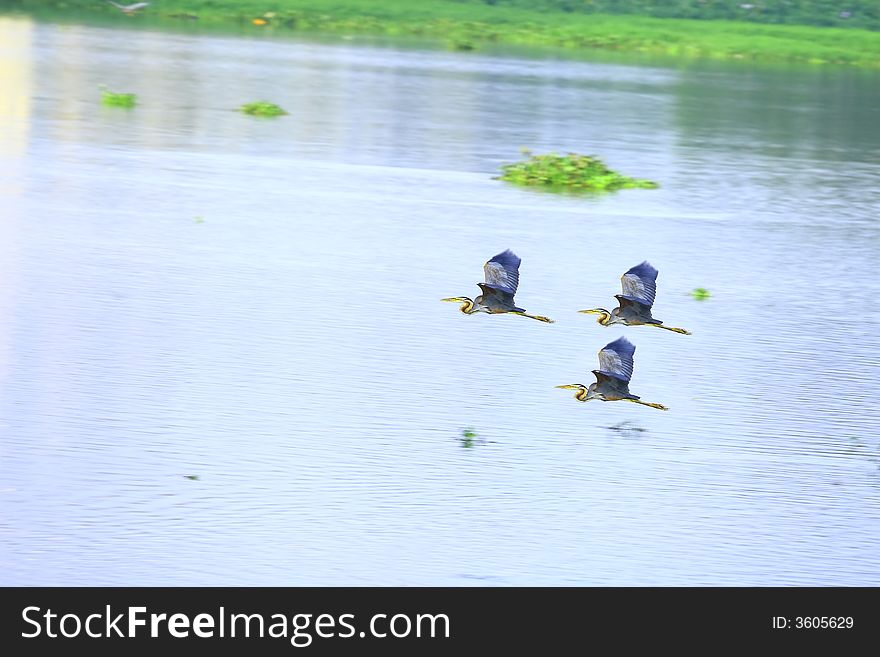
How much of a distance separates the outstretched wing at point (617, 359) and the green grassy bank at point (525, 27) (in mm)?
61725

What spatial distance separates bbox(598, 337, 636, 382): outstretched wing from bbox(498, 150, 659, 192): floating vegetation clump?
19.1 meters

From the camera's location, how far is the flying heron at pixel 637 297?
16.8 metres

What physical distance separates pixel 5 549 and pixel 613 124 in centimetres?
3480

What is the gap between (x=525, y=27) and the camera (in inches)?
3319

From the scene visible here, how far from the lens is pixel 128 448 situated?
1622cm

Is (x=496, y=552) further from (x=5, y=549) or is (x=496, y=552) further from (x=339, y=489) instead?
(x=5, y=549)

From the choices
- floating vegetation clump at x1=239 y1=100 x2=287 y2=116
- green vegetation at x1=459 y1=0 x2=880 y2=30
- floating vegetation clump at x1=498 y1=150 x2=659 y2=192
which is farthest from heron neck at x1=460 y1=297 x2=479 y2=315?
green vegetation at x1=459 y1=0 x2=880 y2=30

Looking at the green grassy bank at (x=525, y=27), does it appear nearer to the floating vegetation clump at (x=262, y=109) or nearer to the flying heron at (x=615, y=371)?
the floating vegetation clump at (x=262, y=109)

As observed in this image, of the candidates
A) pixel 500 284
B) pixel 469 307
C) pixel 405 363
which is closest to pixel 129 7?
pixel 405 363

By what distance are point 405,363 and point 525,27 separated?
6619 centimetres

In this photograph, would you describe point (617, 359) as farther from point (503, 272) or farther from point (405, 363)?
point (405, 363)

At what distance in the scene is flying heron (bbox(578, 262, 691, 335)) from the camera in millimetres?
16781

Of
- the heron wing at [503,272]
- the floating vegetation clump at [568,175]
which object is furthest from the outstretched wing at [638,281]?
the floating vegetation clump at [568,175]

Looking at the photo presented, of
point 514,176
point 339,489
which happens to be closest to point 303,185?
point 514,176
